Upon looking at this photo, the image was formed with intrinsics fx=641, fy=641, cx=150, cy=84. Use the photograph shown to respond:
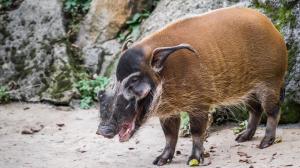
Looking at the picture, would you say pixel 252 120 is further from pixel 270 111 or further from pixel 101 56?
pixel 101 56

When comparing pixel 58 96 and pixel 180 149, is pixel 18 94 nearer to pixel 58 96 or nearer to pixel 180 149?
pixel 58 96

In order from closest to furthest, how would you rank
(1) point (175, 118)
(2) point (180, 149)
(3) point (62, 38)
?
(1) point (175, 118), (2) point (180, 149), (3) point (62, 38)

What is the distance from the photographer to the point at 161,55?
19.0 feet

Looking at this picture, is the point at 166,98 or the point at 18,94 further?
the point at 18,94

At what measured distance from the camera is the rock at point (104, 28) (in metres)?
9.58

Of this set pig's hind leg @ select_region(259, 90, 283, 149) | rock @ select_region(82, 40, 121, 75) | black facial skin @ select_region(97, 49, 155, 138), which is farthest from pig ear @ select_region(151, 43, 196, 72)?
rock @ select_region(82, 40, 121, 75)

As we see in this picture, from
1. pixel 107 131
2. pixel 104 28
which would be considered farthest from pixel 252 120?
pixel 104 28

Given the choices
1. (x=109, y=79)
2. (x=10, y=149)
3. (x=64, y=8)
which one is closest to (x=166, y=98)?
(x=10, y=149)

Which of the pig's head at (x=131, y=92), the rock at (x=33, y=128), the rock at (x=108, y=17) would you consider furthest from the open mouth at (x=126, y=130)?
the rock at (x=108, y=17)

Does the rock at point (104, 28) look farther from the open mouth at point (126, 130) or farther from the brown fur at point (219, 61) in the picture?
the open mouth at point (126, 130)

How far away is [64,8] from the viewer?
10094mm

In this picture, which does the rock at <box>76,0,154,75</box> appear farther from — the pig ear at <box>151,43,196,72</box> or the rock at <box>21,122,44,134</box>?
the pig ear at <box>151,43,196,72</box>

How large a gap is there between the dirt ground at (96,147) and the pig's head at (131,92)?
0.74 meters

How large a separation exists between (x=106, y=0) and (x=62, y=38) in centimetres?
88
